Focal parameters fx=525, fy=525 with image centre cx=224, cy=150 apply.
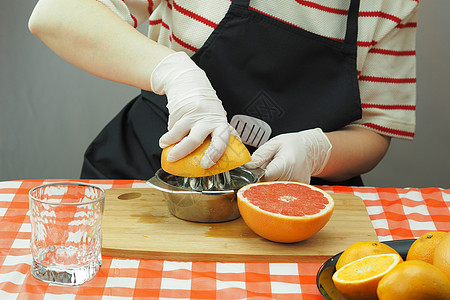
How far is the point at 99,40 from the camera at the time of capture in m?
1.34

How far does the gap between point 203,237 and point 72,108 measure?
1699 mm

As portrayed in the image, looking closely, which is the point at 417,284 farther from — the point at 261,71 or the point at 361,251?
the point at 261,71

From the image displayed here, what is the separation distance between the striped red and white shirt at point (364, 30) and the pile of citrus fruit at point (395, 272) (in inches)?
34.0

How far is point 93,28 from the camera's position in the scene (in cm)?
134

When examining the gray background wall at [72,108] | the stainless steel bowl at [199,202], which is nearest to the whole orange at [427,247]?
the stainless steel bowl at [199,202]

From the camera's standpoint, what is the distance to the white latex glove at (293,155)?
1.32 meters

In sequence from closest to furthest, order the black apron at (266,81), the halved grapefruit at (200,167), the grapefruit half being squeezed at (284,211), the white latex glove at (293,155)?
the grapefruit half being squeezed at (284,211) → the halved grapefruit at (200,167) → the white latex glove at (293,155) → the black apron at (266,81)

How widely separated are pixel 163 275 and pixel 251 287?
16cm

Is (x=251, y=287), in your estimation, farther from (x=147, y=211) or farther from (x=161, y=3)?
(x=161, y=3)

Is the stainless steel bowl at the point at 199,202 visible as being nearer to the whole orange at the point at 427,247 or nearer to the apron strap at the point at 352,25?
the whole orange at the point at 427,247

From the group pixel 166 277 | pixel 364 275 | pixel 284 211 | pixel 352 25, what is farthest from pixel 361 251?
pixel 352 25

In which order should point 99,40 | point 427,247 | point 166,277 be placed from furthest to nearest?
point 99,40 → point 166,277 → point 427,247

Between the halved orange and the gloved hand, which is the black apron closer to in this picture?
the gloved hand

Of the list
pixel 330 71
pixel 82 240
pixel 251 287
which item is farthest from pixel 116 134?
pixel 251 287
